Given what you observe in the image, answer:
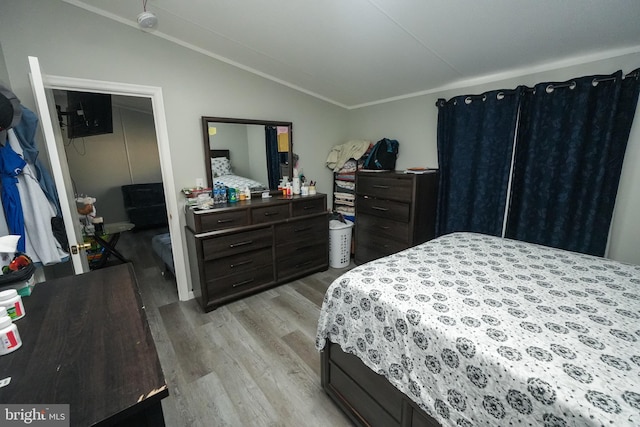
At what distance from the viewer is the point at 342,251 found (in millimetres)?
3229

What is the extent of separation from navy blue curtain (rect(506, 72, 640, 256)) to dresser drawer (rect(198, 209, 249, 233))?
2.41 metres

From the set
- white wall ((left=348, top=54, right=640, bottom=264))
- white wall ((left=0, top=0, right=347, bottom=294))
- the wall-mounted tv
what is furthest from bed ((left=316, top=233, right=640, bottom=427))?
the wall-mounted tv

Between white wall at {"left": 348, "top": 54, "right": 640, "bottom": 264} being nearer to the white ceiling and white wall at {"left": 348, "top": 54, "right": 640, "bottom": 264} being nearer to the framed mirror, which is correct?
the white ceiling

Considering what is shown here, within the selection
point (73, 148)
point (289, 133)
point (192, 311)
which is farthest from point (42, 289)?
point (73, 148)

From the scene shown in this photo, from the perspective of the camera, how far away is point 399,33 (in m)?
1.77

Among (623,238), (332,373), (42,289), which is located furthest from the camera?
(623,238)

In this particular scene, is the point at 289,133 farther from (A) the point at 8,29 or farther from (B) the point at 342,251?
(A) the point at 8,29

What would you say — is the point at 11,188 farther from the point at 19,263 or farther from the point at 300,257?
the point at 300,257

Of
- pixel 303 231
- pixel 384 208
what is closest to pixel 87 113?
pixel 303 231

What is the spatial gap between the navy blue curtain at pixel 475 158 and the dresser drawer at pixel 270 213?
5.41 ft

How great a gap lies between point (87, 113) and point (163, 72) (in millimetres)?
1682

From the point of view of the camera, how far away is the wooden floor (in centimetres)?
146

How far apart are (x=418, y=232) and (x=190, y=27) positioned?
2710 mm

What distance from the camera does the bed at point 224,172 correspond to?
102 inches
